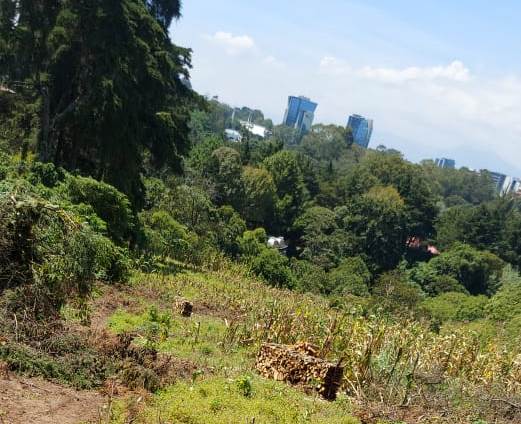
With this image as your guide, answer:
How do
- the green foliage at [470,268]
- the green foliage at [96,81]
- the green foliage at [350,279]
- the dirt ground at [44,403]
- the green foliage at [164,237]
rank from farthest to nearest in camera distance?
the green foliage at [470,268]
the green foliage at [350,279]
the green foliage at [164,237]
the green foliage at [96,81]
the dirt ground at [44,403]

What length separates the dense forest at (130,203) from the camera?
7.40 metres

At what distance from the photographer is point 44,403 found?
229 inches

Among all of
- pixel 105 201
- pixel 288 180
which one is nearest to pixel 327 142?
pixel 288 180

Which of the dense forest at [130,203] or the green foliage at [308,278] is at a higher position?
the dense forest at [130,203]

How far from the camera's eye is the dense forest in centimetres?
740

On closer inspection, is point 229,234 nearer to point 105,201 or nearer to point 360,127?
point 105,201

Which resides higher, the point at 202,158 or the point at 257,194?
the point at 202,158

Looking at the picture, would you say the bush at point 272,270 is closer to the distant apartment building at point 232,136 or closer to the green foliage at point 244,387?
the green foliage at point 244,387

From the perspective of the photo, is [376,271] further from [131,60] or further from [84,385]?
[84,385]

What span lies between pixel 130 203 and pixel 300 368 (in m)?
9.73

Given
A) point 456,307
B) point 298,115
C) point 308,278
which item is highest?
point 298,115

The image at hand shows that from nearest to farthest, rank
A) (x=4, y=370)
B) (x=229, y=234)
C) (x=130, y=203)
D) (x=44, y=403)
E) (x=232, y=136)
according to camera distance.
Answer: (x=44, y=403)
(x=4, y=370)
(x=130, y=203)
(x=229, y=234)
(x=232, y=136)

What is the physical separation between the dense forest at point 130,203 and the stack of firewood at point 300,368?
271cm

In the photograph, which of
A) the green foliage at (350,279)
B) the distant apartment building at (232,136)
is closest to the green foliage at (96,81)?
the green foliage at (350,279)
